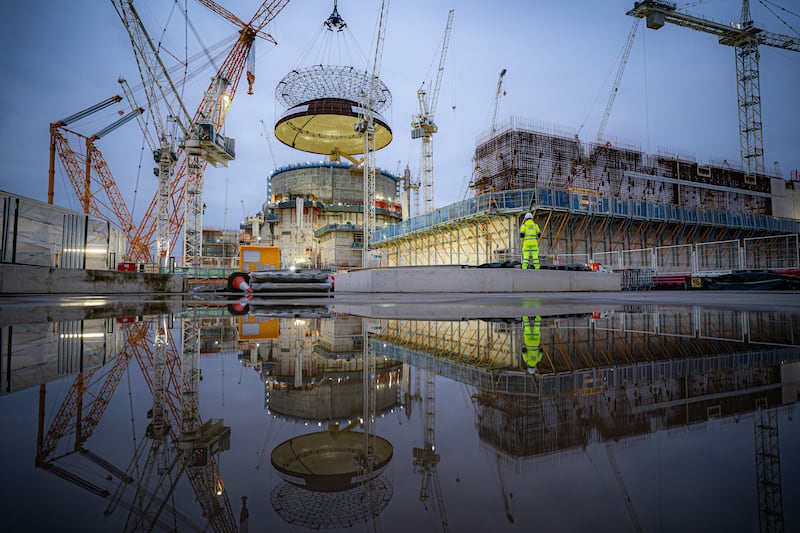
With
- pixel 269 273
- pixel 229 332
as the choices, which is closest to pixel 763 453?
pixel 229 332

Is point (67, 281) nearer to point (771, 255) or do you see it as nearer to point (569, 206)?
point (569, 206)

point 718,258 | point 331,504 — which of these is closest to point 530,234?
point 718,258

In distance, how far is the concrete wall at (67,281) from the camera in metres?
9.10

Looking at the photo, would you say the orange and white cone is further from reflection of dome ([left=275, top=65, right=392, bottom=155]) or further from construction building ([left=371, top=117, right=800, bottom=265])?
reflection of dome ([left=275, top=65, right=392, bottom=155])

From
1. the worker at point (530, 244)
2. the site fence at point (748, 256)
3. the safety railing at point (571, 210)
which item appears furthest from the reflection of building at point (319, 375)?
Answer: the safety railing at point (571, 210)

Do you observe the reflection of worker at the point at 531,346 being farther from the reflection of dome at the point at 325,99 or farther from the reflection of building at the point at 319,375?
the reflection of dome at the point at 325,99

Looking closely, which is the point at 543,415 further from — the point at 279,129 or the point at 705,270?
the point at 279,129

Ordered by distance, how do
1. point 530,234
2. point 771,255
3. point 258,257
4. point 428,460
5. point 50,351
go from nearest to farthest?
point 428,460, point 50,351, point 530,234, point 771,255, point 258,257

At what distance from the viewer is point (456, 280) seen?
12609mm

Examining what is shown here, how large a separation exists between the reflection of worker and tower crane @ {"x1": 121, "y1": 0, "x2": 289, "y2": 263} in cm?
3605

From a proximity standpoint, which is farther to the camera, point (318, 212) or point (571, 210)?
point (318, 212)

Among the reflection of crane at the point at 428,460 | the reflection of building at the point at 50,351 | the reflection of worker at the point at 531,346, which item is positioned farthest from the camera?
the reflection of worker at the point at 531,346

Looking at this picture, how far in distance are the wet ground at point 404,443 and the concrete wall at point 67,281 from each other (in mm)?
9922

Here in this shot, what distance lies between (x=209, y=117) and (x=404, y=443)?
44495 mm
